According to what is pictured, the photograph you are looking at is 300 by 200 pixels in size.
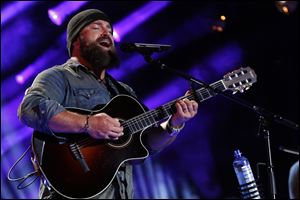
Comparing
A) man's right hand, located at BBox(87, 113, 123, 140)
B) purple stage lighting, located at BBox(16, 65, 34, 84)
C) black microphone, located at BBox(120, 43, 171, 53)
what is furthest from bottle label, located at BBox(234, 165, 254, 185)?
purple stage lighting, located at BBox(16, 65, 34, 84)

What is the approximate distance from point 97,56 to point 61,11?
3.30m

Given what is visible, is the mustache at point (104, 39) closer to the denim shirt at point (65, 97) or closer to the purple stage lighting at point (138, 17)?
the denim shirt at point (65, 97)

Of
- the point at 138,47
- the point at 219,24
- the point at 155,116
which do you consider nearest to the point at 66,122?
the point at 138,47

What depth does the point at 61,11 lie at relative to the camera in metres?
6.53

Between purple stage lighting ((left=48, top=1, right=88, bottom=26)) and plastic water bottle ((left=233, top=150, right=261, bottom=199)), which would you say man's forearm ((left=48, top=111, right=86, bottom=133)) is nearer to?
plastic water bottle ((left=233, top=150, right=261, bottom=199))

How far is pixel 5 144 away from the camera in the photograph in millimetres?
6117

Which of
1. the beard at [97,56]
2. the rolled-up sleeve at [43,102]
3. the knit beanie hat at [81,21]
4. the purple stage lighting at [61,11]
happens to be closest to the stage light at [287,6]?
the purple stage lighting at [61,11]

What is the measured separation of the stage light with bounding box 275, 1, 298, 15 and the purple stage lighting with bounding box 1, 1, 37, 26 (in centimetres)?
355

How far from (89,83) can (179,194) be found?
4104mm

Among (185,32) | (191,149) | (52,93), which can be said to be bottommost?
(191,149)

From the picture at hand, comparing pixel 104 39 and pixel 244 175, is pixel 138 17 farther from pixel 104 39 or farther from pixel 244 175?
pixel 244 175

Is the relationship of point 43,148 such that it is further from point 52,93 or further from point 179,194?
point 179,194

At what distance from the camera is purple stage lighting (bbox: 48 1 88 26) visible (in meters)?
6.48

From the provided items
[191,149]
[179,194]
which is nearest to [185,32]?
[191,149]
